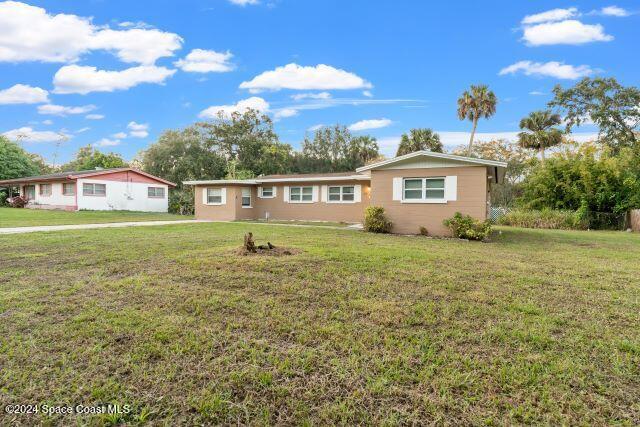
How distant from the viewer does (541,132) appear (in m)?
27.8

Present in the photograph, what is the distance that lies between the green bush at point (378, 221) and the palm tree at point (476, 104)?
1905 centimetres

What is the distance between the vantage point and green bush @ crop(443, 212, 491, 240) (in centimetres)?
1110

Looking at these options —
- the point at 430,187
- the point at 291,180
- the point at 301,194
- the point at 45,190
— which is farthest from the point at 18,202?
the point at 430,187

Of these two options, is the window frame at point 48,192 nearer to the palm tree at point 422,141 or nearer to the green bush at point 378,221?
the green bush at point 378,221

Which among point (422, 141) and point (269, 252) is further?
point (422, 141)

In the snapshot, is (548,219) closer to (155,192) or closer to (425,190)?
(425,190)

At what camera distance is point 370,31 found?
51.8 feet

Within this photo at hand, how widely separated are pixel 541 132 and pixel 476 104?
238 inches

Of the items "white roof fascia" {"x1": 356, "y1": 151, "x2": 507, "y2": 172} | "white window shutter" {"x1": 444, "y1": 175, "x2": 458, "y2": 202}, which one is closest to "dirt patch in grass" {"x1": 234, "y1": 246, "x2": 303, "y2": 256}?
"white roof fascia" {"x1": 356, "y1": 151, "x2": 507, "y2": 172}

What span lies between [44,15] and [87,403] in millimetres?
17424

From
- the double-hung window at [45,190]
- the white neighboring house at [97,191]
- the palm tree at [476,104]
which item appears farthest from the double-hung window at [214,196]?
the palm tree at [476,104]

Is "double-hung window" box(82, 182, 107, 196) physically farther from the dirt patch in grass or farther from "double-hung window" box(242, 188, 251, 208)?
the dirt patch in grass

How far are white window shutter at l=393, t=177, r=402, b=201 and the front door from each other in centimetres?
2987

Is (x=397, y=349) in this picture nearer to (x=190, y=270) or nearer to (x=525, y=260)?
(x=190, y=270)
